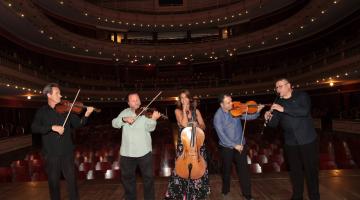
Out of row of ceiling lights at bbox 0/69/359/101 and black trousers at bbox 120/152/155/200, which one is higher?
row of ceiling lights at bbox 0/69/359/101

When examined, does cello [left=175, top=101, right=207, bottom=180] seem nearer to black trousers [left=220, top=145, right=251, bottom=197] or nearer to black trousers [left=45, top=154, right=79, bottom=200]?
black trousers [left=220, top=145, right=251, bottom=197]

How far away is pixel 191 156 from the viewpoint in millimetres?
4031

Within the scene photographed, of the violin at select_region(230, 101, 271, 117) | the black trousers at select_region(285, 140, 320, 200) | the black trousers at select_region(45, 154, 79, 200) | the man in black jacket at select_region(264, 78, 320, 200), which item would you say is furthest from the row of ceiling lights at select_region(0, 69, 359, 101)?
the black trousers at select_region(285, 140, 320, 200)

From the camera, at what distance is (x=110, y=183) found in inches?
225

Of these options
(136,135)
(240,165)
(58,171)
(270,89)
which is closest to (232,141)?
(240,165)

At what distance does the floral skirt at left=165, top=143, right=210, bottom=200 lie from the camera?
446 cm

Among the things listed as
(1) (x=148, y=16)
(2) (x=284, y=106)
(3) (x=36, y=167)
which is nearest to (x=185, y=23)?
(1) (x=148, y=16)

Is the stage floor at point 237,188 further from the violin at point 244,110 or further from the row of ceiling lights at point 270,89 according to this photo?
the row of ceiling lights at point 270,89

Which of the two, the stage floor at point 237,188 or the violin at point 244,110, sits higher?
the violin at point 244,110

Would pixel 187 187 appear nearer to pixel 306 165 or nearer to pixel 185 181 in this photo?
pixel 185 181

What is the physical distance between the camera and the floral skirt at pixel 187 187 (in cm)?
446

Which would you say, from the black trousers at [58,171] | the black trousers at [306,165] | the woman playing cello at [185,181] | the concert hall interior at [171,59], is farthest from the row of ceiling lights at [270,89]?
the black trousers at [306,165]

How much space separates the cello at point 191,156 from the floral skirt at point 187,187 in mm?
399

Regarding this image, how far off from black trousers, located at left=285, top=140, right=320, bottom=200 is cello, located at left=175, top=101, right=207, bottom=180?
1.10 meters
